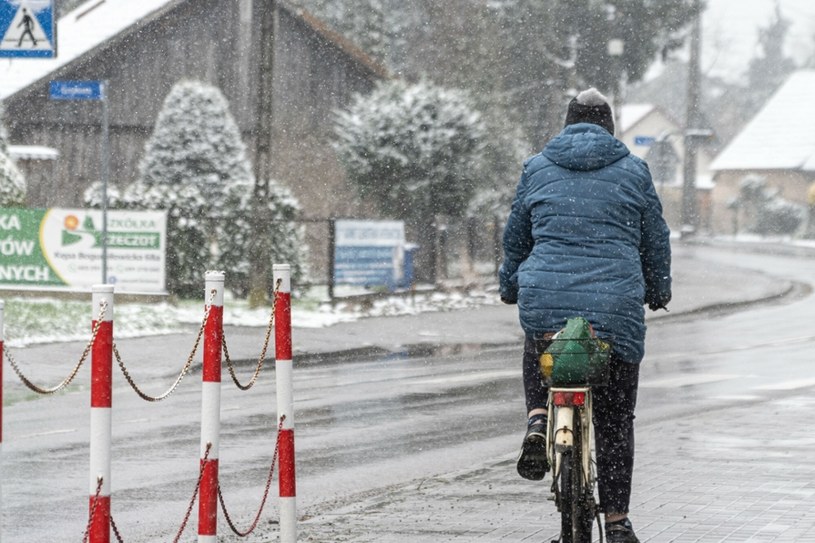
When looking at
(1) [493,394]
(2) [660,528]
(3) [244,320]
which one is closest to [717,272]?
A: (3) [244,320]

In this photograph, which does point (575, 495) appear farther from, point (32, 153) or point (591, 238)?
point (32, 153)

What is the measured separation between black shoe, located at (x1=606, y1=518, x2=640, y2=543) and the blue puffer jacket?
2.19ft

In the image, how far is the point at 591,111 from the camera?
6258 millimetres

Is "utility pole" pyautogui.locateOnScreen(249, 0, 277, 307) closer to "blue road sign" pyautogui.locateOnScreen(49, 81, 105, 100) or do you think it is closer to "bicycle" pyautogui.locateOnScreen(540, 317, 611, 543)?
"blue road sign" pyautogui.locateOnScreen(49, 81, 105, 100)

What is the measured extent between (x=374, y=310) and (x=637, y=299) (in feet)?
62.3

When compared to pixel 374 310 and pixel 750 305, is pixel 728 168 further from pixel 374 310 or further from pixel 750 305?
pixel 374 310

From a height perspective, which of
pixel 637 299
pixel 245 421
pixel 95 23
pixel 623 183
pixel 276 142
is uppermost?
pixel 95 23

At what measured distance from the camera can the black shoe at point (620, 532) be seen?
6125 mm

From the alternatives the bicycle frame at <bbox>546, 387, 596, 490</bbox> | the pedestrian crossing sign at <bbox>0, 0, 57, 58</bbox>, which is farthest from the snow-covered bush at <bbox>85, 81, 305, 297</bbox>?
the bicycle frame at <bbox>546, 387, 596, 490</bbox>

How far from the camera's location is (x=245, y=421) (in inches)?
484

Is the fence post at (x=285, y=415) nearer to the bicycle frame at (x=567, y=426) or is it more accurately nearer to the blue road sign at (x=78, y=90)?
the bicycle frame at (x=567, y=426)

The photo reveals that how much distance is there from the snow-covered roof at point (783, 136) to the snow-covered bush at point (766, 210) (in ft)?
21.9

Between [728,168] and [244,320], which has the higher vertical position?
[728,168]

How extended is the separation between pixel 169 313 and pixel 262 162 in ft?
8.99
